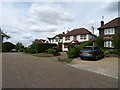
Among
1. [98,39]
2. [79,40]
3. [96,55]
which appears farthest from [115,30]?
[96,55]

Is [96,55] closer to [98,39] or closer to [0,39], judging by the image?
[98,39]

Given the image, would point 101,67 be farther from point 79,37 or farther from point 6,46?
point 6,46

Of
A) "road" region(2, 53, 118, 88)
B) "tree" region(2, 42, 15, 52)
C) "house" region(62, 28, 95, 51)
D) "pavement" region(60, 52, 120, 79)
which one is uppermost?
"house" region(62, 28, 95, 51)

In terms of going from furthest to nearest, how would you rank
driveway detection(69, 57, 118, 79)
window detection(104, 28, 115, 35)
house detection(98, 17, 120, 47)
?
window detection(104, 28, 115, 35), house detection(98, 17, 120, 47), driveway detection(69, 57, 118, 79)

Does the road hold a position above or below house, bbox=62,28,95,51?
below

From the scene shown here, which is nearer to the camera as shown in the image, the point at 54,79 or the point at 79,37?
the point at 54,79

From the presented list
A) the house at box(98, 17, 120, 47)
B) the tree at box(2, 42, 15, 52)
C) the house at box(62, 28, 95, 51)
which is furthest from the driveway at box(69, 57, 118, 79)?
the tree at box(2, 42, 15, 52)

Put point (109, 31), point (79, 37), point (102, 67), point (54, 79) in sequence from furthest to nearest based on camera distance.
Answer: point (79, 37) < point (109, 31) < point (102, 67) < point (54, 79)

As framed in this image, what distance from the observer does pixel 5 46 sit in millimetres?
46656

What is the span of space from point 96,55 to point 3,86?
11.5 meters

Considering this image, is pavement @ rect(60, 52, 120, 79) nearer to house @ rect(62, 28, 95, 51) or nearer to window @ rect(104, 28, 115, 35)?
window @ rect(104, 28, 115, 35)

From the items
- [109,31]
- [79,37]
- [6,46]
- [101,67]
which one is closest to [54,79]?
[101,67]

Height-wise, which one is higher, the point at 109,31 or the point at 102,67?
the point at 109,31

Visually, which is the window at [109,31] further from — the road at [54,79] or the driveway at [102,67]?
the road at [54,79]
